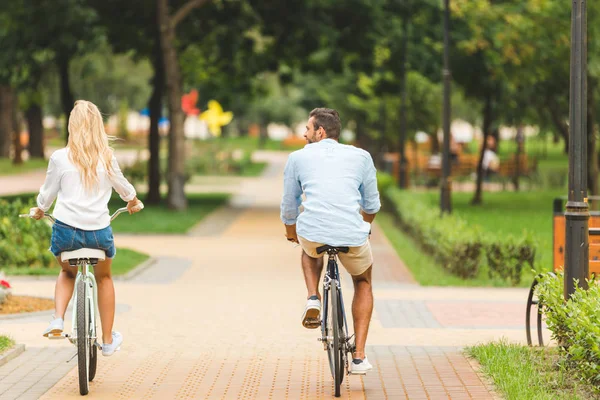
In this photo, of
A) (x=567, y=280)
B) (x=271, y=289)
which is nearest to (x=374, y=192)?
(x=567, y=280)

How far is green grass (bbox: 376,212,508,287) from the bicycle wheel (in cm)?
735

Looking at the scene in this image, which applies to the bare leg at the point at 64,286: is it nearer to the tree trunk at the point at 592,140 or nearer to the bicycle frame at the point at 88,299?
the bicycle frame at the point at 88,299

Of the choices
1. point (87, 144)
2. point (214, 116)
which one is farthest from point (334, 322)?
point (214, 116)

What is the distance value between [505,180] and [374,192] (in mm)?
32190

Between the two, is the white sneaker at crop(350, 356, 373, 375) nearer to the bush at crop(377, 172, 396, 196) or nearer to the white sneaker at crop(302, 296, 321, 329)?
the white sneaker at crop(302, 296, 321, 329)

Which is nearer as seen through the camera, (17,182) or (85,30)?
(85,30)

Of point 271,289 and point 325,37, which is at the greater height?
point 325,37

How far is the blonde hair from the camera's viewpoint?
724 centimetres

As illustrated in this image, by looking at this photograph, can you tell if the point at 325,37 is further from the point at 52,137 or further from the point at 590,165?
the point at 52,137

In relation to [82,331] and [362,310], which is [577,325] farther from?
[82,331]

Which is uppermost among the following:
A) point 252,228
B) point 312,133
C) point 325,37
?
point 325,37

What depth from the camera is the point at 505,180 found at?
128 ft

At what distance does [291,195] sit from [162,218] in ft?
58.8

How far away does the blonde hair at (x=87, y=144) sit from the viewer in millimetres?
7242
